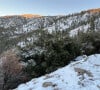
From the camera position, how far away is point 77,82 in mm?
19500

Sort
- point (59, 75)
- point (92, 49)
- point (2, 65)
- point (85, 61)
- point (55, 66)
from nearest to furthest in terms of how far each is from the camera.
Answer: point (59, 75)
point (85, 61)
point (55, 66)
point (2, 65)
point (92, 49)

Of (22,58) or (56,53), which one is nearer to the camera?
(56,53)

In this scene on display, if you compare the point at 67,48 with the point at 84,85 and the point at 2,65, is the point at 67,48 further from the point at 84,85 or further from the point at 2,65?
the point at 84,85

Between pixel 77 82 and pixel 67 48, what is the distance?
23986 mm

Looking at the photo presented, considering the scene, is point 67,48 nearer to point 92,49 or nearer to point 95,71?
point 92,49

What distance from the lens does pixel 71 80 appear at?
19875 millimetres

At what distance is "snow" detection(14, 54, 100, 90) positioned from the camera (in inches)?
748

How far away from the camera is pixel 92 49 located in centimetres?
4603

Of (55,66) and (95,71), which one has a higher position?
(95,71)

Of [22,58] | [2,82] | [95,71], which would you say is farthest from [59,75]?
[22,58]

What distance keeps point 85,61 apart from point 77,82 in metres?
5.56

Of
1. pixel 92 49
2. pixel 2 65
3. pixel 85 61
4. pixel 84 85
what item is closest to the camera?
pixel 84 85

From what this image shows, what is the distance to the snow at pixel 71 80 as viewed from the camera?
62.3 feet

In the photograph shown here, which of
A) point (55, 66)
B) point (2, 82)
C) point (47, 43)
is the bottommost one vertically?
point (2, 82)
